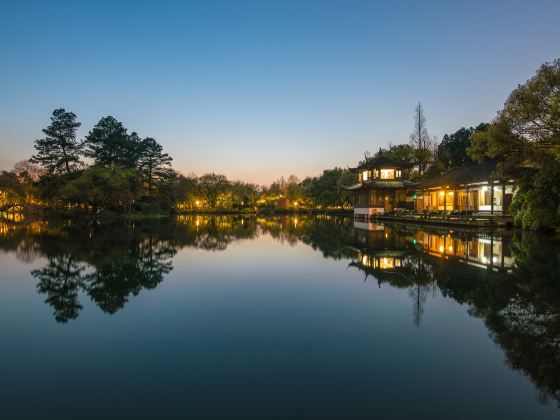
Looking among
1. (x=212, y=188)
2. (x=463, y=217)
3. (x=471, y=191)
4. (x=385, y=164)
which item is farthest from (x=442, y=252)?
(x=212, y=188)

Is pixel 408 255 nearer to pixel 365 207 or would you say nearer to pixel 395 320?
pixel 395 320

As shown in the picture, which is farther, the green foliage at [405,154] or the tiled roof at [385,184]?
the green foliage at [405,154]

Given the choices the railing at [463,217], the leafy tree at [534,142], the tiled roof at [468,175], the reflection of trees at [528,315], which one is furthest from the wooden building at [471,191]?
the reflection of trees at [528,315]

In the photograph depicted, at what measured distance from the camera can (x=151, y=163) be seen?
5234 cm

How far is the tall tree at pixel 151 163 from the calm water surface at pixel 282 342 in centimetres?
4243

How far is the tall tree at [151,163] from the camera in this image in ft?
169

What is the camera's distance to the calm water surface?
12.2 feet

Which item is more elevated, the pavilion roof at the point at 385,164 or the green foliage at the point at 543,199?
the pavilion roof at the point at 385,164

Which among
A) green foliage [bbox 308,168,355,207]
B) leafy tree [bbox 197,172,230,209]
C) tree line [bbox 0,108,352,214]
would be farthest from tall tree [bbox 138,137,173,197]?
green foliage [bbox 308,168,355,207]

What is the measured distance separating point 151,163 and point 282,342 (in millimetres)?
50743

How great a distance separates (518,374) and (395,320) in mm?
2248

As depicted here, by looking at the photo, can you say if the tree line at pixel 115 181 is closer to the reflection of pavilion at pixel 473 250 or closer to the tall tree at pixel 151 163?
the tall tree at pixel 151 163

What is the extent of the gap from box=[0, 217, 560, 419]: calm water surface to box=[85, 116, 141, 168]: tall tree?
123 feet

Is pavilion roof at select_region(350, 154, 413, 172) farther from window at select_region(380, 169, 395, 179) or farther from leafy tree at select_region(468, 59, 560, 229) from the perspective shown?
leafy tree at select_region(468, 59, 560, 229)
